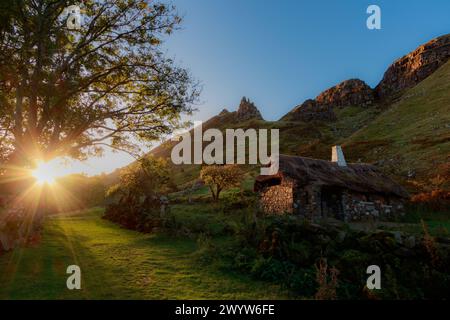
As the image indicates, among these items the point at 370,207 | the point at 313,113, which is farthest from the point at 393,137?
the point at 313,113

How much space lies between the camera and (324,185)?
74.1 feet

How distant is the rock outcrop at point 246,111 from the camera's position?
134250 millimetres

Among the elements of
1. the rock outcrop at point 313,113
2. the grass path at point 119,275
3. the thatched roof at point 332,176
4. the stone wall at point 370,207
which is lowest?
the grass path at point 119,275

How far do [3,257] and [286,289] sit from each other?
30.2 feet

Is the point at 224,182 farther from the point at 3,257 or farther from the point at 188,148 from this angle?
the point at 188,148

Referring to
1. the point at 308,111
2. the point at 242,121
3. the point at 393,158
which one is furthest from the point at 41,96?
the point at 242,121

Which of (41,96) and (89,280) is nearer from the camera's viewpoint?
(89,280)

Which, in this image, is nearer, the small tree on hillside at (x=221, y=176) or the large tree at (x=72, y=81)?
the large tree at (x=72, y=81)

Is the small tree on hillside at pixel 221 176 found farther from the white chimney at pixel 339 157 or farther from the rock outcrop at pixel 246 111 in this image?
the rock outcrop at pixel 246 111

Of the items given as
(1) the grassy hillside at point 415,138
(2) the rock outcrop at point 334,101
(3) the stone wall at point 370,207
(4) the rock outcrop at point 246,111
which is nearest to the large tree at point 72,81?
(3) the stone wall at point 370,207

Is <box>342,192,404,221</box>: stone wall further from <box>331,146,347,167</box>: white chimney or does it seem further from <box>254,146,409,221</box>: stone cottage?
<box>331,146,347,167</box>: white chimney

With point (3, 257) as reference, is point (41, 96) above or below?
above

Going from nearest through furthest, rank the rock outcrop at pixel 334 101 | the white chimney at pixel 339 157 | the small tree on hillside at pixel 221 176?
the white chimney at pixel 339 157, the small tree on hillside at pixel 221 176, the rock outcrop at pixel 334 101

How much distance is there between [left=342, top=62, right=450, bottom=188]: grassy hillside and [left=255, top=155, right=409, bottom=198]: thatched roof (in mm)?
12316
